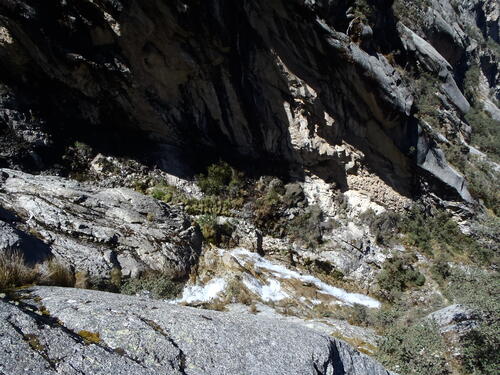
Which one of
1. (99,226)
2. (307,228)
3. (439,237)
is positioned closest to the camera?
(99,226)

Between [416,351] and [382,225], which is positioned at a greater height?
[382,225]

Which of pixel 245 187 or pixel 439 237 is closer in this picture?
pixel 245 187

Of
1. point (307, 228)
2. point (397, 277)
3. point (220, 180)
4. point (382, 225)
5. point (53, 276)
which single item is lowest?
point (53, 276)

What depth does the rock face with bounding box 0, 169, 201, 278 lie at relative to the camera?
22.3 ft

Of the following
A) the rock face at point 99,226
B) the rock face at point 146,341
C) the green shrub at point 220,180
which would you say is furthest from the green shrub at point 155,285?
the green shrub at point 220,180

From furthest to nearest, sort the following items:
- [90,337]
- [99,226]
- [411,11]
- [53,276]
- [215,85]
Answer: [411,11] → [215,85] → [99,226] → [53,276] → [90,337]

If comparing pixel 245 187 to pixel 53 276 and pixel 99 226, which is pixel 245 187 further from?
pixel 53 276

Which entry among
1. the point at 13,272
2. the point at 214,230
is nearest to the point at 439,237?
the point at 214,230

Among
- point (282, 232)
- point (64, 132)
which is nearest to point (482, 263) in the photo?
point (282, 232)

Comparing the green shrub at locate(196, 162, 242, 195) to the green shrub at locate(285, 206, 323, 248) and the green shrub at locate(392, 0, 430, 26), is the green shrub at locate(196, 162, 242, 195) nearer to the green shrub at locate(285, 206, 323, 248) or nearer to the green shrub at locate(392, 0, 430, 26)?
the green shrub at locate(285, 206, 323, 248)

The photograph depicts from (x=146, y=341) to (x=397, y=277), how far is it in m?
10.3

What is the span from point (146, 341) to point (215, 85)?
1013 cm

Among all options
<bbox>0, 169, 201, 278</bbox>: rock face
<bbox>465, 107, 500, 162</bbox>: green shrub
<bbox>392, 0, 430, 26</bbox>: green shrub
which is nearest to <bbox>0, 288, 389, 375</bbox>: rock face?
<bbox>0, 169, 201, 278</bbox>: rock face

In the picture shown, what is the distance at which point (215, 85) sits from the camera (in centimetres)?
1208
